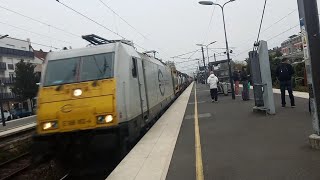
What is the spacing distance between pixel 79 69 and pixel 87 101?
127 cm

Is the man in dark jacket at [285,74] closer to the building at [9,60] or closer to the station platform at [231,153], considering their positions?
the station platform at [231,153]

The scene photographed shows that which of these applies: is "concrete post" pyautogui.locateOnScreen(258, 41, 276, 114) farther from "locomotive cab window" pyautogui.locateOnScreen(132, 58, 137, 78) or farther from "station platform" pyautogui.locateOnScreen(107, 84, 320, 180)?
"locomotive cab window" pyautogui.locateOnScreen(132, 58, 137, 78)

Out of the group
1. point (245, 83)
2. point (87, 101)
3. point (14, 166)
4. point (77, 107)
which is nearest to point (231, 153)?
point (87, 101)

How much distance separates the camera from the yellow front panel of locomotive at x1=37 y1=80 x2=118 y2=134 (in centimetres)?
984

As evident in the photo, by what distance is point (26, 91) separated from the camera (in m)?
62.0

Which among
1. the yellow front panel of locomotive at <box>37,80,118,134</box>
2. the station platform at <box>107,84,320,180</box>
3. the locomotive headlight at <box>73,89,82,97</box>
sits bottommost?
the station platform at <box>107,84,320,180</box>

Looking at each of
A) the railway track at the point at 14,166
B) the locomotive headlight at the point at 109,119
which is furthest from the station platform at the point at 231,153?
the railway track at the point at 14,166

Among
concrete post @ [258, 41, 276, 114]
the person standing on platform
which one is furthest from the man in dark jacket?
the person standing on platform

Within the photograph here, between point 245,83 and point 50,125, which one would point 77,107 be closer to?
point 50,125

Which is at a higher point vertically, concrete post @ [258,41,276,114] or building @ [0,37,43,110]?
building @ [0,37,43,110]

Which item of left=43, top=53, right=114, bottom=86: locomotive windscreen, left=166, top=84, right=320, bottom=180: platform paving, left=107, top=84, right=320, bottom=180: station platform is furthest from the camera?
left=43, top=53, right=114, bottom=86: locomotive windscreen

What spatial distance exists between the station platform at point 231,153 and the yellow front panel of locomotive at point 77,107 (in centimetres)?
114

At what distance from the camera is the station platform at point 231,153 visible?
23.0 feet

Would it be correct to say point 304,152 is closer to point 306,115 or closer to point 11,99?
point 306,115
